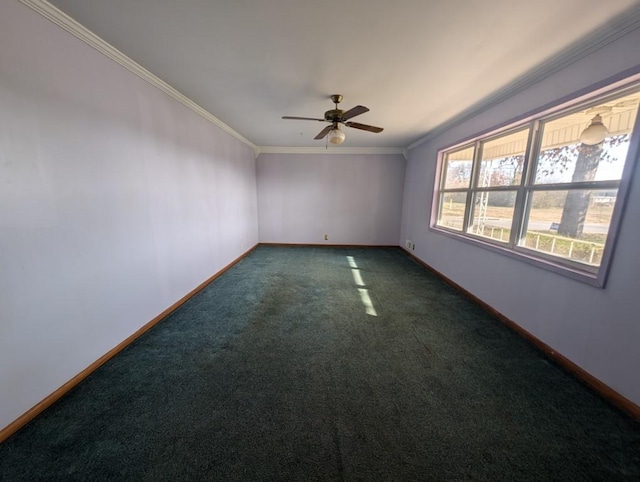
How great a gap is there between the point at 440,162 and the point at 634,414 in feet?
11.4

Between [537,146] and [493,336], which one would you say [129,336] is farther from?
[537,146]

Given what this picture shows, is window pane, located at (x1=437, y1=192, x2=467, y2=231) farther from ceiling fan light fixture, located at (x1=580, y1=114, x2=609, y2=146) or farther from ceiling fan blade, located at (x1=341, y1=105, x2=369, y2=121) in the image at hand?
ceiling fan blade, located at (x1=341, y1=105, x2=369, y2=121)

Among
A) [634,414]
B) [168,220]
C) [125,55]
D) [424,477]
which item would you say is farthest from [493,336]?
[125,55]

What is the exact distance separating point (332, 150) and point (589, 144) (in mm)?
4171

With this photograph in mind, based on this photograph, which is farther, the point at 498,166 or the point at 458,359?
the point at 498,166

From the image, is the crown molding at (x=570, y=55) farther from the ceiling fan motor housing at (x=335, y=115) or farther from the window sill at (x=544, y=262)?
the ceiling fan motor housing at (x=335, y=115)

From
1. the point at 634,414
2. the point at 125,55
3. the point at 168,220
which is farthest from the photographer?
the point at 168,220

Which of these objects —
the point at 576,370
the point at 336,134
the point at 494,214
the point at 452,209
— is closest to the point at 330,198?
the point at 452,209

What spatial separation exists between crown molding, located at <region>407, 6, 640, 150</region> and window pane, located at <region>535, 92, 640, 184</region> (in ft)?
1.29

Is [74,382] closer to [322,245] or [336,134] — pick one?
[336,134]

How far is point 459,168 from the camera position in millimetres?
3531

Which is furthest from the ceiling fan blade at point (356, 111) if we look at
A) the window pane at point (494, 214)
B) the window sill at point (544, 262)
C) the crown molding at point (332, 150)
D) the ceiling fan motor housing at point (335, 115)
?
the crown molding at point (332, 150)

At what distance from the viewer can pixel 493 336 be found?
7.16 ft

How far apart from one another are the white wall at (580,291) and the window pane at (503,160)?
0.77 ft
